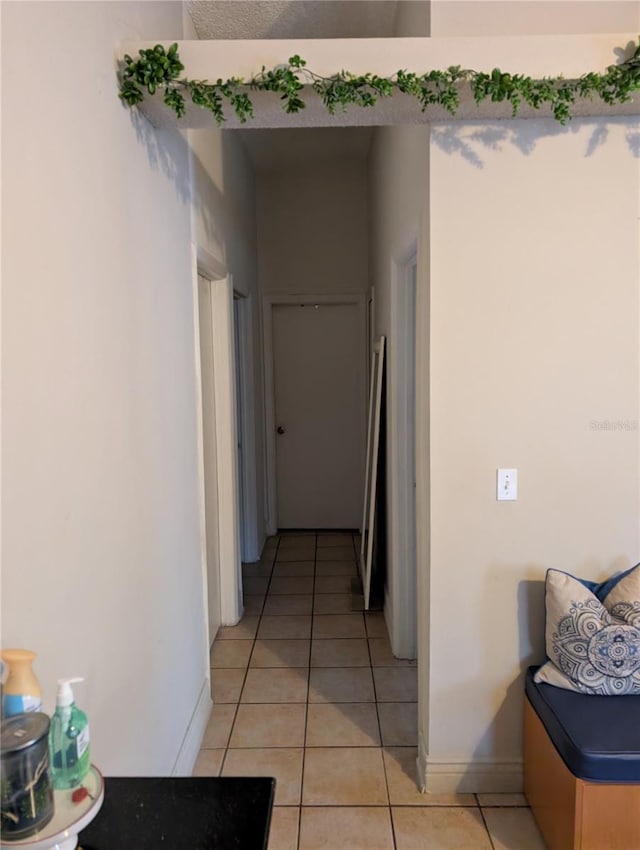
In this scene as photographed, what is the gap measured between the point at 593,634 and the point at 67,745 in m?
1.53

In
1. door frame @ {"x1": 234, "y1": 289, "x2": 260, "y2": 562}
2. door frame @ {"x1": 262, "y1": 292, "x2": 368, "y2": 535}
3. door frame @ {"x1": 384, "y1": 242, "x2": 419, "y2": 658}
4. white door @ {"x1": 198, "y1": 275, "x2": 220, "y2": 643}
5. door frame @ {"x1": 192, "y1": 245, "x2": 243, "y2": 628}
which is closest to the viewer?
door frame @ {"x1": 384, "y1": 242, "x2": 419, "y2": 658}

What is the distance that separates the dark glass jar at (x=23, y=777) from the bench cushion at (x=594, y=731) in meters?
1.39

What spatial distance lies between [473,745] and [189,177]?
2.43 meters

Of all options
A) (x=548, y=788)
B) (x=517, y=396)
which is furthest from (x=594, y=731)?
(x=517, y=396)

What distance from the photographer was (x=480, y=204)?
187 centimetres

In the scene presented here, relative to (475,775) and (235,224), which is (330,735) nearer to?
(475,775)

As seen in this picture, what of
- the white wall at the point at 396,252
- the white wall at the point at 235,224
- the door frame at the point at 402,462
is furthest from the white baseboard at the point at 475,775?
the white wall at the point at 235,224

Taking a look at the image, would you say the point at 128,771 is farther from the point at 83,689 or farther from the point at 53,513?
the point at 53,513

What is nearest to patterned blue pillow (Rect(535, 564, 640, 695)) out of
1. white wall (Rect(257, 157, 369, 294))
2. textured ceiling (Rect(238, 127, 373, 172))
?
textured ceiling (Rect(238, 127, 373, 172))

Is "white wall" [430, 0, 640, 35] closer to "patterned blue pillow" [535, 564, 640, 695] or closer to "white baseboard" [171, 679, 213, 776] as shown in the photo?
"patterned blue pillow" [535, 564, 640, 695]

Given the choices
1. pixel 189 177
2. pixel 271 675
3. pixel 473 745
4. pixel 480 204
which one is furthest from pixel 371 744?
pixel 189 177

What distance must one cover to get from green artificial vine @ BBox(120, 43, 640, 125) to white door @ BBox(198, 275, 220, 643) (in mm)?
1385

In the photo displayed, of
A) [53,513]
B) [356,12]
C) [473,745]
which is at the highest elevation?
[356,12]

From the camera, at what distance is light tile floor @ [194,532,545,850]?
6.28 ft
